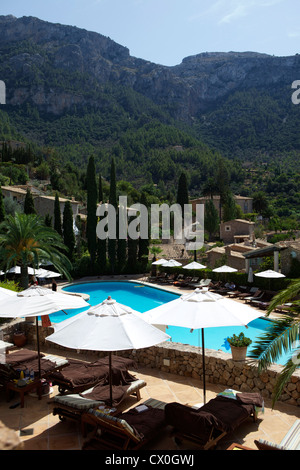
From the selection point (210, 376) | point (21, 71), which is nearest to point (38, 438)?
point (210, 376)

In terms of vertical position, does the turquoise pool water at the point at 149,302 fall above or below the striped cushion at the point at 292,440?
below

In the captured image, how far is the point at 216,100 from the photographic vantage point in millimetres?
150000

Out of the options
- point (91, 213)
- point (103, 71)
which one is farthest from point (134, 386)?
point (103, 71)

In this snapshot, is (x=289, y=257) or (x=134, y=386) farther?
(x=289, y=257)

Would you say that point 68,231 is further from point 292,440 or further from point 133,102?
point 133,102

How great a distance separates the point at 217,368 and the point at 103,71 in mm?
154059

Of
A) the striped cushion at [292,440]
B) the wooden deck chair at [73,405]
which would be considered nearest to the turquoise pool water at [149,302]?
the striped cushion at [292,440]

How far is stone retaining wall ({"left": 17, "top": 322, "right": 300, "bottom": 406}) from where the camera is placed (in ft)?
20.8

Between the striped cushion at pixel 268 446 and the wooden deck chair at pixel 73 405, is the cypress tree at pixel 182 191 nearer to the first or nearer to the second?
the wooden deck chair at pixel 73 405

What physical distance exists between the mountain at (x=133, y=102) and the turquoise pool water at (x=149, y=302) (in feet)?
184

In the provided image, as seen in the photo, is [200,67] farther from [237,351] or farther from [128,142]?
[237,351]

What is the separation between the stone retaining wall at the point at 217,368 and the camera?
6.33 meters

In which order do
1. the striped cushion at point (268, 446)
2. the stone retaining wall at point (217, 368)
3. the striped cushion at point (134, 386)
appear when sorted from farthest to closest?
the stone retaining wall at point (217, 368), the striped cushion at point (134, 386), the striped cushion at point (268, 446)

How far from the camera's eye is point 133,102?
402 ft
